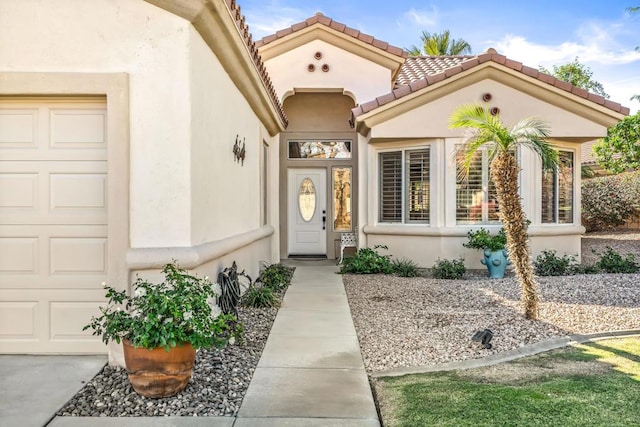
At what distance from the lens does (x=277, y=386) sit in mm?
4453

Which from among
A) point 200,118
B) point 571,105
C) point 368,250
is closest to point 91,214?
point 200,118

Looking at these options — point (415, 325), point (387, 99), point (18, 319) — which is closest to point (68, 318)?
point (18, 319)

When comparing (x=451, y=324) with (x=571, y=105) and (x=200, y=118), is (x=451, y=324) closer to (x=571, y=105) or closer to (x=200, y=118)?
(x=200, y=118)

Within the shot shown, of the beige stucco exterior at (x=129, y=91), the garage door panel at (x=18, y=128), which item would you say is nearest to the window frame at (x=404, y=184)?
the beige stucco exterior at (x=129, y=91)

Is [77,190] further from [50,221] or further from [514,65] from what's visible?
[514,65]

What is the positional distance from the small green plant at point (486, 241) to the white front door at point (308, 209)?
193 inches

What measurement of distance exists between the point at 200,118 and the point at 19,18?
6.38ft

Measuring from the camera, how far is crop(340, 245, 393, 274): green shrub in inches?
442

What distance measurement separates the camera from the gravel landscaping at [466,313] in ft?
18.6

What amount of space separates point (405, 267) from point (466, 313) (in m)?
3.75

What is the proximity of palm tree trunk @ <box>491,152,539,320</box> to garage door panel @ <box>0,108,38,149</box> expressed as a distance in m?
5.49

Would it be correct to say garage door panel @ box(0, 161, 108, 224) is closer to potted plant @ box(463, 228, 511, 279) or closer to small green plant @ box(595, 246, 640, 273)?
potted plant @ box(463, 228, 511, 279)

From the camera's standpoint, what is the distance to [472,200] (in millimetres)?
11148

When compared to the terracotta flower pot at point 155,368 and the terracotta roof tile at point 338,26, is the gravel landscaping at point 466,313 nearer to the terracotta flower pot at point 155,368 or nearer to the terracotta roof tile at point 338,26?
the terracotta flower pot at point 155,368
